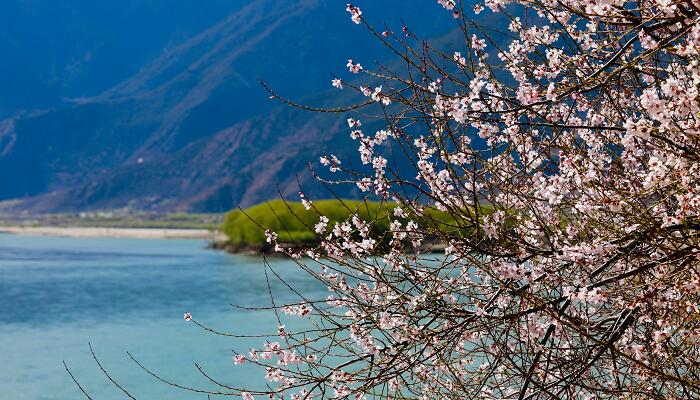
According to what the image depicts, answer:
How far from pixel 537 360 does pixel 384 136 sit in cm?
216

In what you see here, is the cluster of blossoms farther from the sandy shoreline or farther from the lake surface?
the sandy shoreline

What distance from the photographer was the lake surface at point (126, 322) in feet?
71.2

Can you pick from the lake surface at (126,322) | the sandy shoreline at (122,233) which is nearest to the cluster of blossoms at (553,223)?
the lake surface at (126,322)

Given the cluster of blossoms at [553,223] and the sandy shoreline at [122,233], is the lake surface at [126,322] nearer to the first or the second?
the cluster of blossoms at [553,223]

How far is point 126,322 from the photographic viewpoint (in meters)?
32.3

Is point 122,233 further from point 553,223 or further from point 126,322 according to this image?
point 553,223

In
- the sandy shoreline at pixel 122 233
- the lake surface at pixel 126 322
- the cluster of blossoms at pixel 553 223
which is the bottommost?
the cluster of blossoms at pixel 553 223

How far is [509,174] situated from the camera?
320 inches

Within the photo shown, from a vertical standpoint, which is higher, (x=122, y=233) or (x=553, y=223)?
(x=122, y=233)

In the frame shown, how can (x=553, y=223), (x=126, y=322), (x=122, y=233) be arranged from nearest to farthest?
1. (x=553, y=223)
2. (x=126, y=322)
3. (x=122, y=233)

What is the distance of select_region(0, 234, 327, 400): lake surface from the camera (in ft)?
71.2

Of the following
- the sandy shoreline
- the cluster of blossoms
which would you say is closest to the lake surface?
the cluster of blossoms

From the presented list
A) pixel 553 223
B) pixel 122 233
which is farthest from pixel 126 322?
pixel 122 233

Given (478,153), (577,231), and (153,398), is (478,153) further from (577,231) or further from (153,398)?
(153,398)
